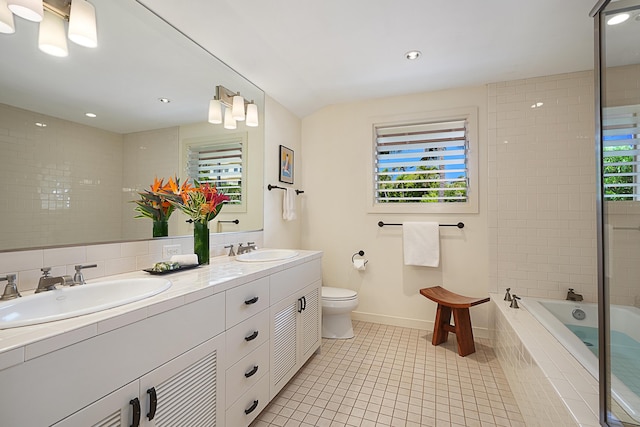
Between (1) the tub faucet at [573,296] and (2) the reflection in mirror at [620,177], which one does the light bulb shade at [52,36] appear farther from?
(1) the tub faucet at [573,296]

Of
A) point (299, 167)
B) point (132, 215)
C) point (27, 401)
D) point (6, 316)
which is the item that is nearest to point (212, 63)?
point (132, 215)

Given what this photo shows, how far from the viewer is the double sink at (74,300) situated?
0.84 m

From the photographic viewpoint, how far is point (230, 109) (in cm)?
217

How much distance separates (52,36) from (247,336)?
1538 mm

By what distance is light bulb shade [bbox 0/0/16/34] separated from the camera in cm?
102

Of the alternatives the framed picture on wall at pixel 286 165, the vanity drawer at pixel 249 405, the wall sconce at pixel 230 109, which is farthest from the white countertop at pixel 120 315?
the framed picture on wall at pixel 286 165

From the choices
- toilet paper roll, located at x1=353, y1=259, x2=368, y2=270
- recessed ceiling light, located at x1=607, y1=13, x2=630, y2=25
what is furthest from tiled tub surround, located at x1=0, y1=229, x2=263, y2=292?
recessed ceiling light, located at x1=607, y1=13, x2=630, y2=25

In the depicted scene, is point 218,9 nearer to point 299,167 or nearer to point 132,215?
point 132,215

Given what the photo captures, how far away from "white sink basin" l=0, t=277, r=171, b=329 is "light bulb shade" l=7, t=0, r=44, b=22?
Result: 1030 millimetres

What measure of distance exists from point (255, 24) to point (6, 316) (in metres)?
1.89

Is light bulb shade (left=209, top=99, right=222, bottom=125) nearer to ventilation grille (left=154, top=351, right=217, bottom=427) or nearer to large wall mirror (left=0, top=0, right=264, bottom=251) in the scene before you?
large wall mirror (left=0, top=0, right=264, bottom=251)

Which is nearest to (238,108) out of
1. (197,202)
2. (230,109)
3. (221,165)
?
(230,109)

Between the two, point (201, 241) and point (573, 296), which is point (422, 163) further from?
point (201, 241)

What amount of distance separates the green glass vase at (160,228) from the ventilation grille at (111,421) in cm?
94
